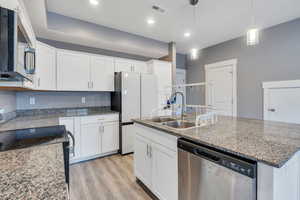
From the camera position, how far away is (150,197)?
1.78 metres

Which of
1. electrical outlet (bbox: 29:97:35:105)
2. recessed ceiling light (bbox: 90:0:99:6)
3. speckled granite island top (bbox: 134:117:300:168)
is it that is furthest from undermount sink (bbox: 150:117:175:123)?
Answer: electrical outlet (bbox: 29:97:35:105)

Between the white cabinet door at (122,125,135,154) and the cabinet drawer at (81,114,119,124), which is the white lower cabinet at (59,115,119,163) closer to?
the cabinet drawer at (81,114,119,124)

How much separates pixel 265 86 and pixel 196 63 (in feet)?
6.86

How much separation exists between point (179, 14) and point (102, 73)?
1.96m

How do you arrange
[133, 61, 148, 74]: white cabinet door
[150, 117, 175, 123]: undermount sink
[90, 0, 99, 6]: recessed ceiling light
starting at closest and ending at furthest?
[150, 117, 175, 123]: undermount sink, [90, 0, 99, 6]: recessed ceiling light, [133, 61, 148, 74]: white cabinet door

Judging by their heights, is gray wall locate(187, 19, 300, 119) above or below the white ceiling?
below

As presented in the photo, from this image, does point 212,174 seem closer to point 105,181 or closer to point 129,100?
point 105,181

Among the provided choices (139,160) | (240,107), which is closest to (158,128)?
(139,160)

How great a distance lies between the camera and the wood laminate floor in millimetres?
1822

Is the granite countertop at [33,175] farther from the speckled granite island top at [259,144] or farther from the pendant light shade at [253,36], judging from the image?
the pendant light shade at [253,36]

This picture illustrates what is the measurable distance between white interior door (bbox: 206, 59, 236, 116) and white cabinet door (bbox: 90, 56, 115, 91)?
250cm

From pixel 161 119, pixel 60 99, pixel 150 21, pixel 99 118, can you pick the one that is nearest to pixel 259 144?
pixel 161 119

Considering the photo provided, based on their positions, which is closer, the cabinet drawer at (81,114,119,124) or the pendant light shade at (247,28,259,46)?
the pendant light shade at (247,28,259,46)

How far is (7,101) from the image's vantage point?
2.13m
